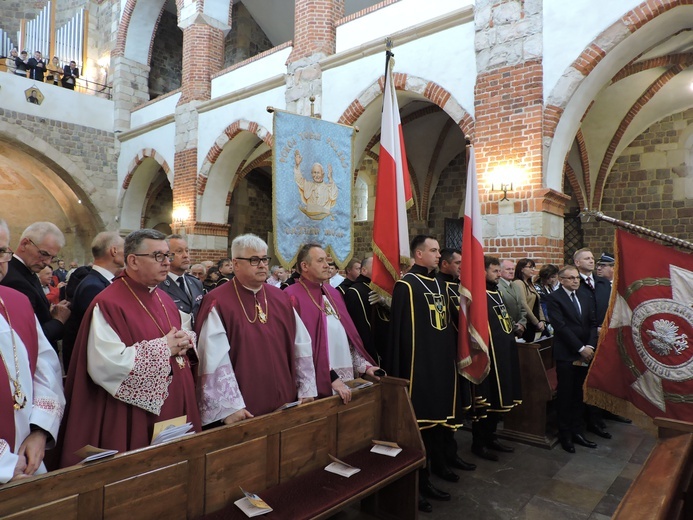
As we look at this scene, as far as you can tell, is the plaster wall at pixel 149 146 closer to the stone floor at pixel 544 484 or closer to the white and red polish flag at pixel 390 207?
the white and red polish flag at pixel 390 207

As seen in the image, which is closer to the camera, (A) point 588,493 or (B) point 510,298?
(A) point 588,493

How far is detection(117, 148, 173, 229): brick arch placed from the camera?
1239cm

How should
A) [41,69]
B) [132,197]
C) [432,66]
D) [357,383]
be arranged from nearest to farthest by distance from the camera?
[357,383], [432,66], [41,69], [132,197]

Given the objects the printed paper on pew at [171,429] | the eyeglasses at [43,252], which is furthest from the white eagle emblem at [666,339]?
the eyeglasses at [43,252]

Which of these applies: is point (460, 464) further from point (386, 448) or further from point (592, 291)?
point (592, 291)

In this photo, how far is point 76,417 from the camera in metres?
1.99

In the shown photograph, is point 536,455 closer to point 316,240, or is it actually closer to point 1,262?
point 316,240

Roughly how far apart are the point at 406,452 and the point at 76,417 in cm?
175

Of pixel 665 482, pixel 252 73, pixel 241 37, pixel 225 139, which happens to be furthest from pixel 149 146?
pixel 665 482

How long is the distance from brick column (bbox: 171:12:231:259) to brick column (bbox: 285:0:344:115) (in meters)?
2.94

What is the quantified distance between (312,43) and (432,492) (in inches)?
303

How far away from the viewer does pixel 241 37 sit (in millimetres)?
13750

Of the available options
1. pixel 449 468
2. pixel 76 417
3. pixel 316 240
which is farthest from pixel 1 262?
pixel 449 468

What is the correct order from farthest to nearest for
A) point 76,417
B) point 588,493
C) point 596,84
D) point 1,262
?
point 596,84, point 588,493, point 76,417, point 1,262
